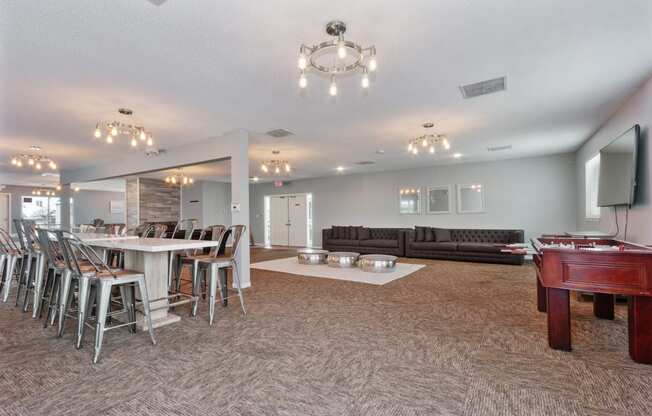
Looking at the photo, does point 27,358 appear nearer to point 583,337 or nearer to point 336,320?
point 336,320

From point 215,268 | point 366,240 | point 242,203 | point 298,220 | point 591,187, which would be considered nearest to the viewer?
point 215,268

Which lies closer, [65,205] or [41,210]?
[65,205]

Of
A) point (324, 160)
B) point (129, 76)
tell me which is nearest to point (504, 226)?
point (324, 160)

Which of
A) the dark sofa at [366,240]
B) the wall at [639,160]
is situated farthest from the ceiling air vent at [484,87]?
the dark sofa at [366,240]

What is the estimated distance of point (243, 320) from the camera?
3396 millimetres

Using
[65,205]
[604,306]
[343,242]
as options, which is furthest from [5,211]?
[604,306]

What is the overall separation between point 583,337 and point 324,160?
243 inches

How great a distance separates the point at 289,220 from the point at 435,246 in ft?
18.9

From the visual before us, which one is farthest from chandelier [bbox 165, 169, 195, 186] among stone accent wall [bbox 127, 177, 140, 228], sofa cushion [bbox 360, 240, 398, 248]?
sofa cushion [bbox 360, 240, 398, 248]

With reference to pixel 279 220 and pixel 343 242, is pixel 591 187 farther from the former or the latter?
pixel 279 220

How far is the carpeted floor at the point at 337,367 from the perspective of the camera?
1.88m

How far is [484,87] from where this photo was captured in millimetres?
3561

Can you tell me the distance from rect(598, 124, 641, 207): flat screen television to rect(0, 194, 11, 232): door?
16617mm

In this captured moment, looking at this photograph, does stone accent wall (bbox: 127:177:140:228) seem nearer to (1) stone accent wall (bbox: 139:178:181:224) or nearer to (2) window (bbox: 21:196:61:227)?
(1) stone accent wall (bbox: 139:178:181:224)
